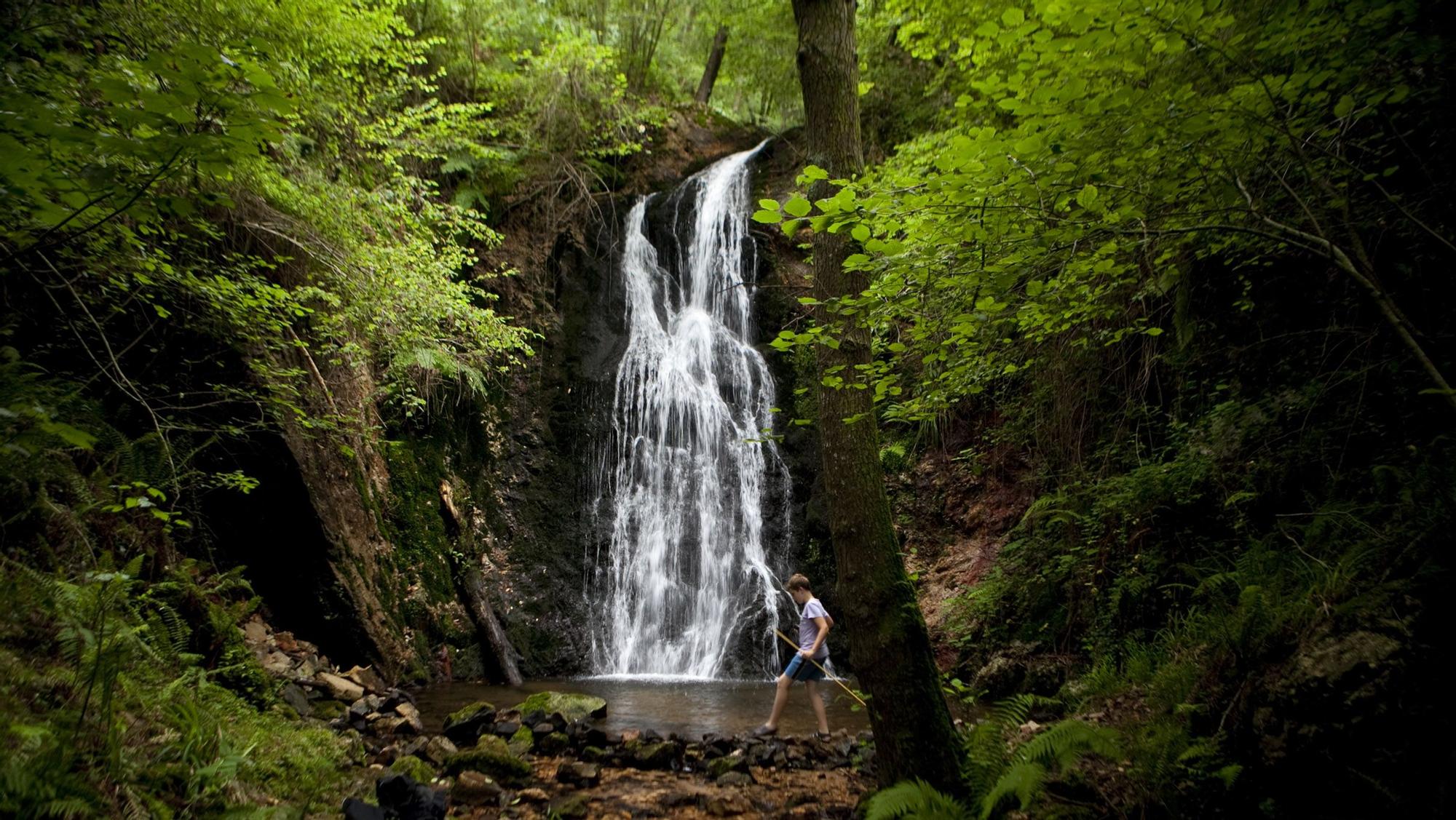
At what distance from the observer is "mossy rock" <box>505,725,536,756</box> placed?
5.17 meters

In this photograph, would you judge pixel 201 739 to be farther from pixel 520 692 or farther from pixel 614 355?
pixel 614 355

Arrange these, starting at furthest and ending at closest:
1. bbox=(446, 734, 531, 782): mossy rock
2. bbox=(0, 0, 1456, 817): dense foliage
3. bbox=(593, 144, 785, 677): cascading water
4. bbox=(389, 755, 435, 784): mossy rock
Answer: bbox=(593, 144, 785, 677): cascading water → bbox=(446, 734, 531, 782): mossy rock → bbox=(389, 755, 435, 784): mossy rock → bbox=(0, 0, 1456, 817): dense foliage

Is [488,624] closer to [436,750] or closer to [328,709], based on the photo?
[328,709]

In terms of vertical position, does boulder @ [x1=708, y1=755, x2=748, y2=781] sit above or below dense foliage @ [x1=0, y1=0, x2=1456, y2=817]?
below

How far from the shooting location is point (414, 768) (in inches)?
168

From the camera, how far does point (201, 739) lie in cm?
329

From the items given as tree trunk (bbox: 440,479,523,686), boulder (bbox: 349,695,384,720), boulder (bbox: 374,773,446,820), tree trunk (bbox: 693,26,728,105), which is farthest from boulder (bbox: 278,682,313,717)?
tree trunk (bbox: 693,26,728,105)

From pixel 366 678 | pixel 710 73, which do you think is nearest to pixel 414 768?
pixel 366 678

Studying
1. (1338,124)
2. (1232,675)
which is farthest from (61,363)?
(1338,124)

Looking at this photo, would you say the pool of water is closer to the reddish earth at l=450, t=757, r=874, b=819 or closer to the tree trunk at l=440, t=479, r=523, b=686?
the tree trunk at l=440, t=479, r=523, b=686

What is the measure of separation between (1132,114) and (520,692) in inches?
334

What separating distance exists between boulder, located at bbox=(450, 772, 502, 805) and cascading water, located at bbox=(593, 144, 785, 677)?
215 inches

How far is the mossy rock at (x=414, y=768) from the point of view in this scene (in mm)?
4199

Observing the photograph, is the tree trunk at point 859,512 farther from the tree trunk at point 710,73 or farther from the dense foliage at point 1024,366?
the tree trunk at point 710,73
